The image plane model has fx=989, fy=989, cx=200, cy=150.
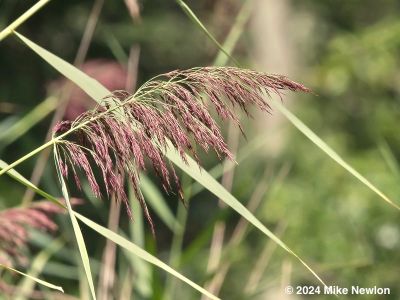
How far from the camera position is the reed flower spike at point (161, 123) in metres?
1.23

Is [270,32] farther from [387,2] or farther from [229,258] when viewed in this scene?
[229,258]

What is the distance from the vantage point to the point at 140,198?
1263mm

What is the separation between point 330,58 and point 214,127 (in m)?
6.21

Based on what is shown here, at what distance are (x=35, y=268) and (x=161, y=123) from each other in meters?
1.04

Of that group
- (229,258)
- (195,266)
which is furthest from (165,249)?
(229,258)

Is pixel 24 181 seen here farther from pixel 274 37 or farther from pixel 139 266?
pixel 274 37

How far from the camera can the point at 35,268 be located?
2.18m

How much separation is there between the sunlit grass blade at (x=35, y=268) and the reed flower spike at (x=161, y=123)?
82 cm

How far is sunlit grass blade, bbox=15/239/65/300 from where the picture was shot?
2.12m

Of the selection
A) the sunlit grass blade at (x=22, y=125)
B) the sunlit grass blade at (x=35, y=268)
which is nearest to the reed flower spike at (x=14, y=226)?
the sunlit grass blade at (x=35, y=268)

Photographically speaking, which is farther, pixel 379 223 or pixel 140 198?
pixel 379 223

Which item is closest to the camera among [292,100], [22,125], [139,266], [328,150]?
[328,150]

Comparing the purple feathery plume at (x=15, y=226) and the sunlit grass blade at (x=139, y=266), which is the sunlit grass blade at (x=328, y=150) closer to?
the purple feathery plume at (x=15, y=226)

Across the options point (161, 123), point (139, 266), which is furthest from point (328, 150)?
point (139, 266)
